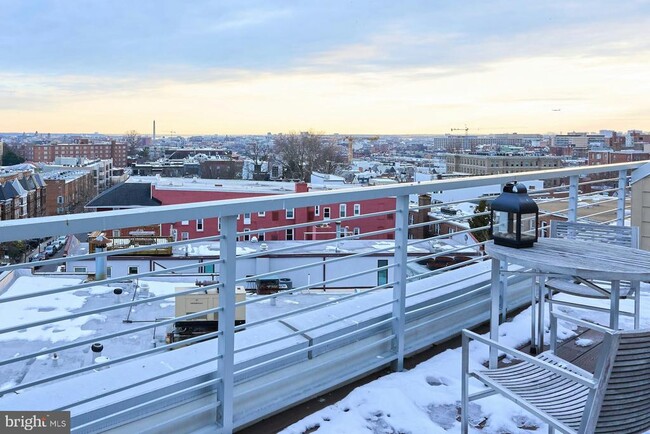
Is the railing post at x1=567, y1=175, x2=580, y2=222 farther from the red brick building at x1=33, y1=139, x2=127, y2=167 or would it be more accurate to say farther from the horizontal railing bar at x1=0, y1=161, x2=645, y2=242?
the red brick building at x1=33, y1=139, x2=127, y2=167

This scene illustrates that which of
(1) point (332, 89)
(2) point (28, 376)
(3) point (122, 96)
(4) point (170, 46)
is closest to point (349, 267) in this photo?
(2) point (28, 376)

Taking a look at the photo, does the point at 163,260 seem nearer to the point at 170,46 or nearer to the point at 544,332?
the point at 544,332

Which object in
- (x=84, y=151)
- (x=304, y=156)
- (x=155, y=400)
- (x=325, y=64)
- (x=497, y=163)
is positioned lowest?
(x=155, y=400)

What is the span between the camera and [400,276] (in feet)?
8.91

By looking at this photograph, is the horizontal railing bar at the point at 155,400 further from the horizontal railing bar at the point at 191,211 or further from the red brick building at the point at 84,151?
the red brick building at the point at 84,151

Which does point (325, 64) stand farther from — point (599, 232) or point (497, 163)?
point (599, 232)

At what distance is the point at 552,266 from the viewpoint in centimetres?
220

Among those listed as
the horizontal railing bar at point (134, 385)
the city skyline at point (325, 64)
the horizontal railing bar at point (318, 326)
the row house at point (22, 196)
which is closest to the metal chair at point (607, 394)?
the horizontal railing bar at point (318, 326)

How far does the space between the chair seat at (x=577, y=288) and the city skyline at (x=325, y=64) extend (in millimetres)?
6268

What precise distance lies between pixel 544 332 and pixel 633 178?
8.71 ft

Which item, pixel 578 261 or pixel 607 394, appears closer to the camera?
pixel 607 394

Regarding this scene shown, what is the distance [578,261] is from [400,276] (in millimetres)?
789

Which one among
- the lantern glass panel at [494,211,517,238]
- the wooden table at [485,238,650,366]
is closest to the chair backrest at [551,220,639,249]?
the wooden table at [485,238,650,366]

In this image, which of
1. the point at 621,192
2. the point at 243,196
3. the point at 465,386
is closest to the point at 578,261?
the point at 465,386
